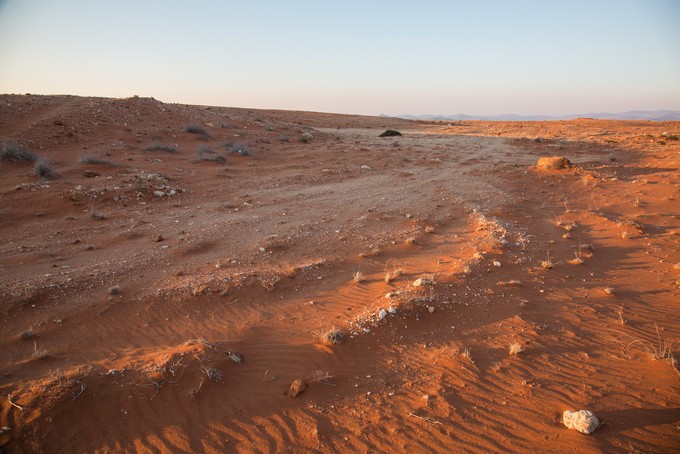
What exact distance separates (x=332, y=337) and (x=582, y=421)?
2.59 m

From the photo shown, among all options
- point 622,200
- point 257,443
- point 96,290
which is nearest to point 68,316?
point 96,290

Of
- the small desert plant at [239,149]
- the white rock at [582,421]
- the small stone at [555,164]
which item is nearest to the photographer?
the white rock at [582,421]

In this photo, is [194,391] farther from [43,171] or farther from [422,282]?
[43,171]

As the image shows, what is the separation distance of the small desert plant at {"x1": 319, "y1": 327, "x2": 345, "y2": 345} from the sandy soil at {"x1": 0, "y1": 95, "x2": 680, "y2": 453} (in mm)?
75

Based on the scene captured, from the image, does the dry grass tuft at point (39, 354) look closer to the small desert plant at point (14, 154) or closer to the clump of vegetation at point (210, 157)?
the clump of vegetation at point (210, 157)

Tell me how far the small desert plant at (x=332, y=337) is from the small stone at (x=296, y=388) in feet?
2.22

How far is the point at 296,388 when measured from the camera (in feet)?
12.5

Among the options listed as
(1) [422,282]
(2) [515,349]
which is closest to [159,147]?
(1) [422,282]

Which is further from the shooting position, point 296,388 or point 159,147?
point 159,147

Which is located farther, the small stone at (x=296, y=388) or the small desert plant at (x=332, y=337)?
the small desert plant at (x=332, y=337)

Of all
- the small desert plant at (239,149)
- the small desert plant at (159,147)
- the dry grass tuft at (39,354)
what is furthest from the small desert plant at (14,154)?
the dry grass tuft at (39,354)

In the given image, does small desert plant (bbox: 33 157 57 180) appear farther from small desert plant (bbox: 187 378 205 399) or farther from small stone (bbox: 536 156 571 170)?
small stone (bbox: 536 156 571 170)

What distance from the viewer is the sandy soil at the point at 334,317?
3451 mm

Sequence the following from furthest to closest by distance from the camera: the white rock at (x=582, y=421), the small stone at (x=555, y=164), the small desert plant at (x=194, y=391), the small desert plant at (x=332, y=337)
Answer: the small stone at (x=555, y=164) < the small desert plant at (x=332, y=337) < the small desert plant at (x=194, y=391) < the white rock at (x=582, y=421)
